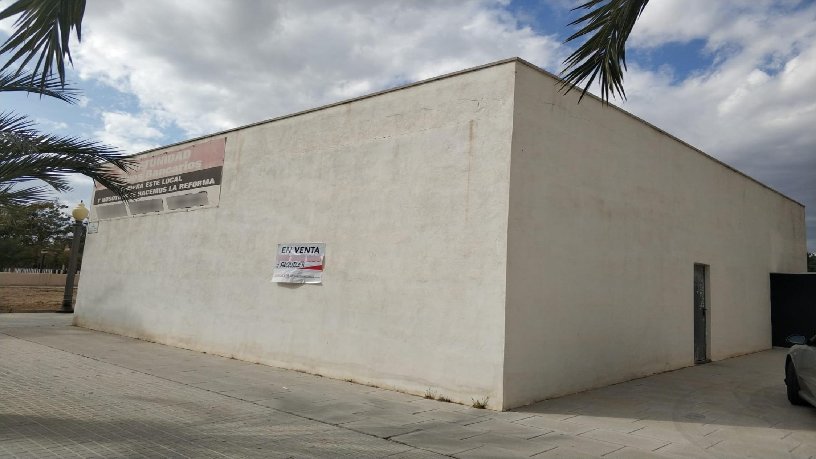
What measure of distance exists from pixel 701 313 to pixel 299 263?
8.72 meters

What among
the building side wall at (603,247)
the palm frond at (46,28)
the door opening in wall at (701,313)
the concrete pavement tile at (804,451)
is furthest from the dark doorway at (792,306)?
the palm frond at (46,28)

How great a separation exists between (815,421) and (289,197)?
28.5 ft

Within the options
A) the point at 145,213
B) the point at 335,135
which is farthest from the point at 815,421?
the point at 145,213

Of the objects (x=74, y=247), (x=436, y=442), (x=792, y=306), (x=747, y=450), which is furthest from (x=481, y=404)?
(x=74, y=247)

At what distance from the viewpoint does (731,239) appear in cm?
1314

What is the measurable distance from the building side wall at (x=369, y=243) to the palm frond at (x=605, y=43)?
2493 millimetres

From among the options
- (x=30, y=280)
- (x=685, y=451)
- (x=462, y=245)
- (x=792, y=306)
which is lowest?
(x=685, y=451)

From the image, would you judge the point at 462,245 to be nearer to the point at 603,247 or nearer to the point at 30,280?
the point at 603,247

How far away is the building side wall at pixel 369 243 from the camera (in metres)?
7.50

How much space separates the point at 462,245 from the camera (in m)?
7.66

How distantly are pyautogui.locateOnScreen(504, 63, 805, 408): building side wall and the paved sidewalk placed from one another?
68 cm

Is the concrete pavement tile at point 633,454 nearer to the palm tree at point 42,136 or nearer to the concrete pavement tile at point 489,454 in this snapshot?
the concrete pavement tile at point 489,454

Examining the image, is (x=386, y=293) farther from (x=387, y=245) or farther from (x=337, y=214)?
(x=337, y=214)

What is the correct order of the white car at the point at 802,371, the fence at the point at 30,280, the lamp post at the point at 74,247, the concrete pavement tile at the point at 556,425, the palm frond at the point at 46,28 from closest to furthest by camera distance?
the palm frond at the point at 46,28 < the concrete pavement tile at the point at 556,425 < the white car at the point at 802,371 < the lamp post at the point at 74,247 < the fence at the point at 30,280
